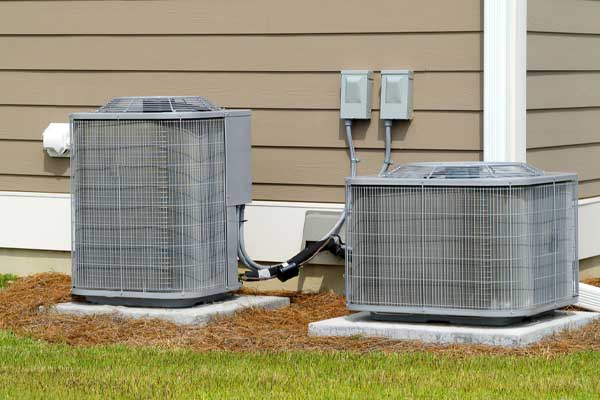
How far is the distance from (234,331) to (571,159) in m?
2.77

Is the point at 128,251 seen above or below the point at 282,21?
below

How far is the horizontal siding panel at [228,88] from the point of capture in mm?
8617

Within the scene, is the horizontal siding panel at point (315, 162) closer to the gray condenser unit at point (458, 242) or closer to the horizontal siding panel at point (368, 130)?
the horizontal siding panel at point (368, 130)

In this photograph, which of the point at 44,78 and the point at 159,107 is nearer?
the point at 159,107

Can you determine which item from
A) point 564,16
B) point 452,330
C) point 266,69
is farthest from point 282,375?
point 564,16

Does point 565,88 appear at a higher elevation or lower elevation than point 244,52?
lower

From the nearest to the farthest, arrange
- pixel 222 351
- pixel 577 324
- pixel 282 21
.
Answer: pixel 222 351, pixel 577 324, pixel 282 21

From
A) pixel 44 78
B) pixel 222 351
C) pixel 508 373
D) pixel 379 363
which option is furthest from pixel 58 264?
pixel 508 373

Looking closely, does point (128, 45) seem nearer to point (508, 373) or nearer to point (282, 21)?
point (282, 21)

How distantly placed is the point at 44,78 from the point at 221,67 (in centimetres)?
140

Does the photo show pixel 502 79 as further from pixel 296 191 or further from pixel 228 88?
pixel 228 88

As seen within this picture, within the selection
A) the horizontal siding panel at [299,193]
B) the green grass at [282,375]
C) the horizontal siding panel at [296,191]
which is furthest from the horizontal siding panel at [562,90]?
the green grass at [282,375]

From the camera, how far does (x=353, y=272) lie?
7797mm

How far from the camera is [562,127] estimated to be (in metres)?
9.19
